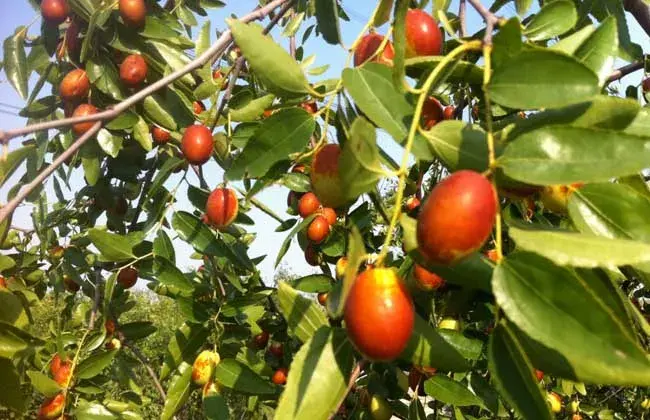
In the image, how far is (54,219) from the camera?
2.53 meters

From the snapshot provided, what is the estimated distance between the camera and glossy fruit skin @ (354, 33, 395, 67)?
906mm

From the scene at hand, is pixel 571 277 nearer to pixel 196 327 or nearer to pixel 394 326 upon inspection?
pixel 394 326

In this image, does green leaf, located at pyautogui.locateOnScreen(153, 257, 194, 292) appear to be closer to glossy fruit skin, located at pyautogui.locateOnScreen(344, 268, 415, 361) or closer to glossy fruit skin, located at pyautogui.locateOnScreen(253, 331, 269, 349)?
glossy fruit skin, located at pyautogui.locateOnScreen(253, 331, 269, 349)

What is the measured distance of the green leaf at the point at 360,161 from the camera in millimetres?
592

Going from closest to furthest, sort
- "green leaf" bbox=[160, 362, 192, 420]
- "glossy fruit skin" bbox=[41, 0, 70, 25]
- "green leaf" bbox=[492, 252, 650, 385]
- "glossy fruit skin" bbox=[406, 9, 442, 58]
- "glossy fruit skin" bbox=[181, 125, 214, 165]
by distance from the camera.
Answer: "green leaf" bbox=[492, 252, 650, 385] < "glossy fruit skin" bbox=[406, 9, 442, 58] < "glossy fruit skin" bbox=[181, 125, 214, 165] < "green leaf" bbox=[160, 362, 192, 420] < "glossy fruit skin" bbox=[41, 0, 70, 25]

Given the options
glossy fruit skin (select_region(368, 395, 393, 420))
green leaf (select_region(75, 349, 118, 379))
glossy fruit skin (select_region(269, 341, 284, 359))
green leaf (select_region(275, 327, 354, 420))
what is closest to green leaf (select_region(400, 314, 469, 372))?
green leaf (select_region(275, 327, 354, 420))

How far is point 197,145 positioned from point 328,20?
0.52 meters

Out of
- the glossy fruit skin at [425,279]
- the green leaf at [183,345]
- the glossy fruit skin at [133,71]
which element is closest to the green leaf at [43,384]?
the green leaf at [183,345]

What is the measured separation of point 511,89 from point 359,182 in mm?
206

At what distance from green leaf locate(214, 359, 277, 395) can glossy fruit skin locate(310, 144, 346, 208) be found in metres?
0.74

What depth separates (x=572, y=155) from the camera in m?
0.58

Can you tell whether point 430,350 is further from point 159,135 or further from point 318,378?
point 159,135

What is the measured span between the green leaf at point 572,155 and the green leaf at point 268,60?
1.19 feet

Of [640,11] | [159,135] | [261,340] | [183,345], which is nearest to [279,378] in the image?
[261,340]
